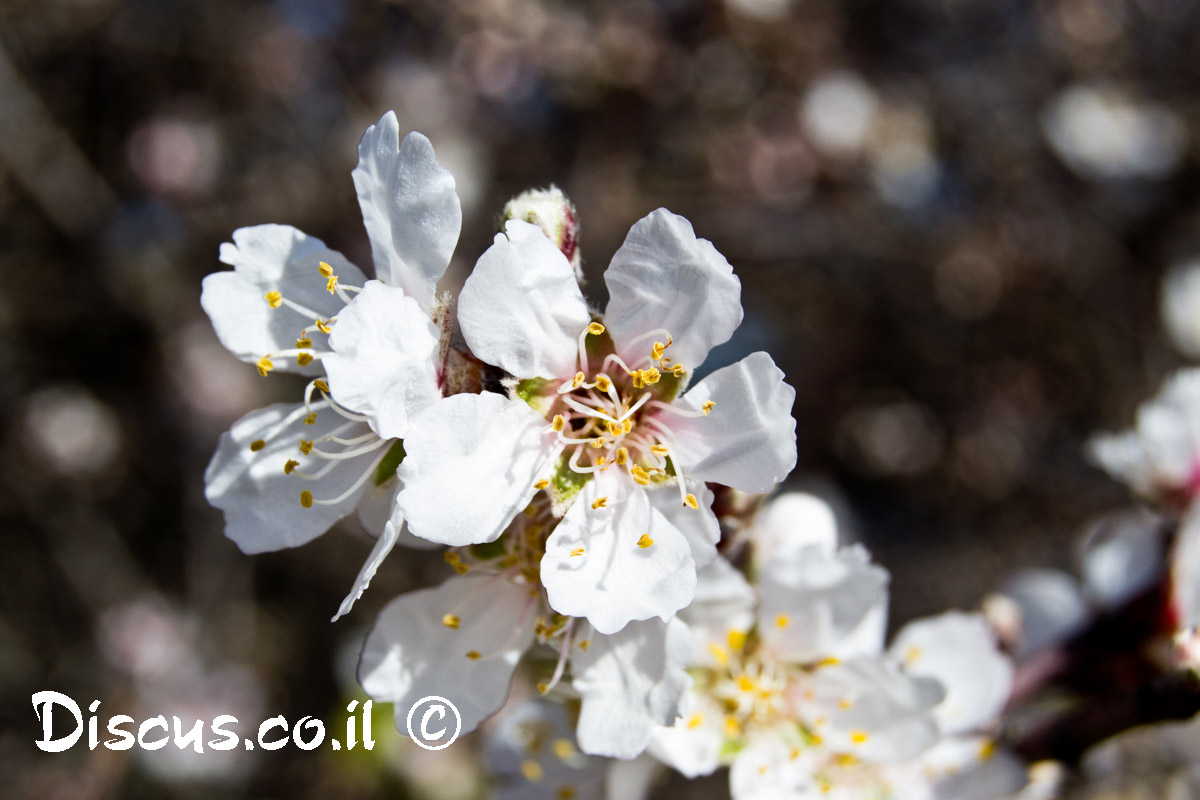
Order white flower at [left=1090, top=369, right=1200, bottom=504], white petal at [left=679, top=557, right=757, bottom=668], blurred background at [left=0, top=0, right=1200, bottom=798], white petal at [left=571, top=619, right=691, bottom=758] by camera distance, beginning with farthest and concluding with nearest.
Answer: blurred background at [left=0, top=0, right=1200, bottom=798] < white flower at [left=1090, top=369, right=1200, bottom=504] < white petal at [left=679, top=557, right=757, bottom=668] < white petal at [left=571, top=619, right=691, bottom=758]

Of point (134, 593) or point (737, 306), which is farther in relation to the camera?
point (134, 593)

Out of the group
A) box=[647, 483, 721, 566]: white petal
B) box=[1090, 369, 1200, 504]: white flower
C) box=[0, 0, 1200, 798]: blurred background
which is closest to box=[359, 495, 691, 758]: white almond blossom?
box=[647, 483, 721, 566]: white petal

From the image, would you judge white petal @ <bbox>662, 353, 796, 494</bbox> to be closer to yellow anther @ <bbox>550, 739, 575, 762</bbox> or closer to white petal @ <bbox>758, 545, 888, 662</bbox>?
white petal @ <bbox>758, 545, 888, 662</bbox>

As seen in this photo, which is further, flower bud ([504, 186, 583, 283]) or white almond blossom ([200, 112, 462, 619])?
flower bud ([504, 186, 583, 283])

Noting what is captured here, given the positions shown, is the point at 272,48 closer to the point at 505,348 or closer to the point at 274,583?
the point at 274,583

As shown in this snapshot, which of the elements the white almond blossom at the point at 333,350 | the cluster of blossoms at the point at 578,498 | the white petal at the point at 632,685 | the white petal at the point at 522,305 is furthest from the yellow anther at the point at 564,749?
the white petal at the point at 522,305

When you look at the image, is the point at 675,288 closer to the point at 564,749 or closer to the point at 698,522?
the point at 698,522

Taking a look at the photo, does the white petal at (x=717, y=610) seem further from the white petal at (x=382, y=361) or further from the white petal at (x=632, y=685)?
the white petal at (x=382, y=361)

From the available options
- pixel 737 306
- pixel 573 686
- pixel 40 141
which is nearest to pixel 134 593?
pixel 40 141
